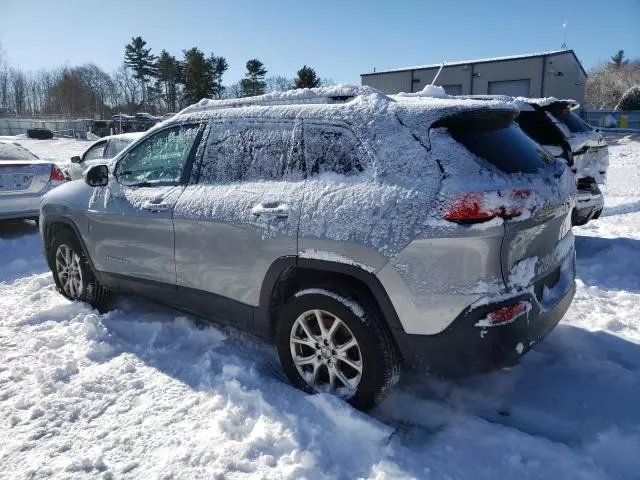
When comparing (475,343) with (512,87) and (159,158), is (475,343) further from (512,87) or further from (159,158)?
(512,87)

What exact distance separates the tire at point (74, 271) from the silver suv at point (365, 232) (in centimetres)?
112

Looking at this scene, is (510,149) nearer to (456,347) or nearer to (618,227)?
(456,347)

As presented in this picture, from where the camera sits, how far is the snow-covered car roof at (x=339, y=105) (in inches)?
111

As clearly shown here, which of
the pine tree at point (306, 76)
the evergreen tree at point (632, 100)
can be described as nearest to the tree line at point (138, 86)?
the pine tree at point (306, 76)

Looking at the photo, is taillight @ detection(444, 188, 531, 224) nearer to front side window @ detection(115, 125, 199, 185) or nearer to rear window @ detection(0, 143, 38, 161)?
front side window @ detection(115, 125, 199, 185)

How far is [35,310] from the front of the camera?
15.3ft

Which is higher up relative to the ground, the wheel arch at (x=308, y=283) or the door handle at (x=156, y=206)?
the door handle at (x=156, y=206)

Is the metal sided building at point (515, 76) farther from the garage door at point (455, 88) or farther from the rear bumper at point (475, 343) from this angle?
the rear bumper at point (475, 343)

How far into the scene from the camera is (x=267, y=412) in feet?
9.56

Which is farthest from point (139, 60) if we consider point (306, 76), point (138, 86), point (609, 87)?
point (609, 87)

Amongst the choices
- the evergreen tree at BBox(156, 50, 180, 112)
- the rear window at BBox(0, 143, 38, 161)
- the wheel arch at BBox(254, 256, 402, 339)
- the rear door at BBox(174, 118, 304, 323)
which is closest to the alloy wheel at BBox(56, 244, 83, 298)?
the rear door at BBox(174, 118, 304, 323)

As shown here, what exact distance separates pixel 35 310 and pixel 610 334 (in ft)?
16.5

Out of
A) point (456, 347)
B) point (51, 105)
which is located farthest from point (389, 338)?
point (51, 105)

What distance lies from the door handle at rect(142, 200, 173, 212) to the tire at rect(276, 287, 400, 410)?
1.29 meters
